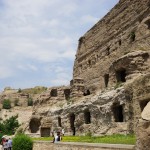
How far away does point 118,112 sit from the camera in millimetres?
25562

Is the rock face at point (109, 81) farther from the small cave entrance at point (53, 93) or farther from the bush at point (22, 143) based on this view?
the bush at point (22, 143)

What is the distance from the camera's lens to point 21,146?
22.3 meters

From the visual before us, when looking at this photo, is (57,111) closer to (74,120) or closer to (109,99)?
(74,120)

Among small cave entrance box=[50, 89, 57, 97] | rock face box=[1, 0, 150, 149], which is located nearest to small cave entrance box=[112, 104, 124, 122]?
rock face box=[1, 0, 150, 149]

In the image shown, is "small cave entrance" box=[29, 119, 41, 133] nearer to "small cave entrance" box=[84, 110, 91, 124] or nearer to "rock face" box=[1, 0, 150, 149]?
"rock face" box=[1, 0, 150, 149]

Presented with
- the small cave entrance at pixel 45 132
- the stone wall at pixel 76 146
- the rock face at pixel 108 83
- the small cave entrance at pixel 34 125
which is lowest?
the stone wall at pixel 76 146

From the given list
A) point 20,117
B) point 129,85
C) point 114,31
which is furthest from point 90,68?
point 20,117

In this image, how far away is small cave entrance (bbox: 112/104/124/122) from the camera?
2519 cm

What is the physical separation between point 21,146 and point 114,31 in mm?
19081

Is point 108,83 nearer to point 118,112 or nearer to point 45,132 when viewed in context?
point 118,112

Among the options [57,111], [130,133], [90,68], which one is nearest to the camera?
[130,133]

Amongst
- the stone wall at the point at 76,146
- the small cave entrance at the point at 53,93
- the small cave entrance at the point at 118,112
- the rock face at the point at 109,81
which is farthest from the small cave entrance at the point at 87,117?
the small cave entrance at the point at 53,93

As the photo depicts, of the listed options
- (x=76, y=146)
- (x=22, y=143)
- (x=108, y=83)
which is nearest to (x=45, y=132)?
(x=108, y=83)

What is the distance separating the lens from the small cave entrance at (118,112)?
2519 centimetres
